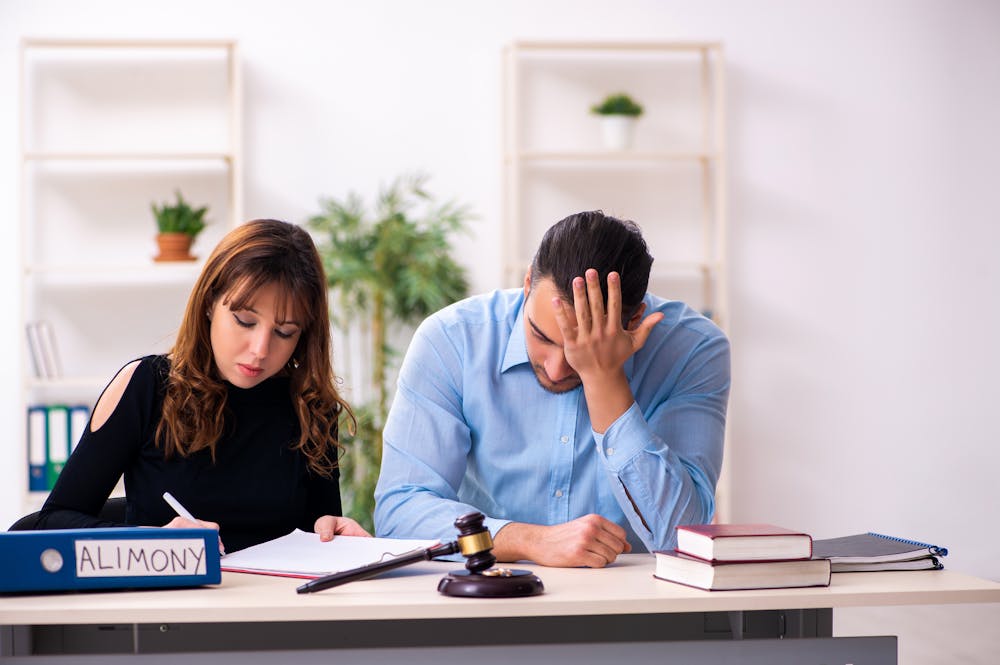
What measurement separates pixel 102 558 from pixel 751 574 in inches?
31.4

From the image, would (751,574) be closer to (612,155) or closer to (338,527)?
(338,527)

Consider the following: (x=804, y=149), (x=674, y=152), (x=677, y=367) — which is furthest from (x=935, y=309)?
(x=677, y=367)

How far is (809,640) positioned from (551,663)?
1.10 feet

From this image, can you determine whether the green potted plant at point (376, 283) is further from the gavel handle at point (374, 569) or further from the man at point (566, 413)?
the gavel handle at point (374, 569)

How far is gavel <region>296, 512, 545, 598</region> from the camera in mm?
1252

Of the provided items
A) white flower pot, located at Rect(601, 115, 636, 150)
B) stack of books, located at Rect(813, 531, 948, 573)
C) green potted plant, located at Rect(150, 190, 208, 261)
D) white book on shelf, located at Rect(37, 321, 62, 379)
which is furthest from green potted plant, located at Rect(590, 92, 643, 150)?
stack of books, located at Rect(813, 531, 948, 573)

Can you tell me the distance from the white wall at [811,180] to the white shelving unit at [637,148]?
0.35 feet

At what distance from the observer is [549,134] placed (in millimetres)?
4395

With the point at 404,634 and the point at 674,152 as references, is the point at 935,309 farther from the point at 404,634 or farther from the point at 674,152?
the point at 404,634

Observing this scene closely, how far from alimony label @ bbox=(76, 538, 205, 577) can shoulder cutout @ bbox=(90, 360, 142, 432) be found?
480mm

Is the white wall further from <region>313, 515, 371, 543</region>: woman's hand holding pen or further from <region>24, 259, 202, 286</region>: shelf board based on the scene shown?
<region>313, 515, 371, 543</region>: woman's hand holding pen

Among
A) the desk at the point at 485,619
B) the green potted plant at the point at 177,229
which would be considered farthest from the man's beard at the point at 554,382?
the green potted plant at the point at 177,229

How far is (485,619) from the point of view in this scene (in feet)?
5.23

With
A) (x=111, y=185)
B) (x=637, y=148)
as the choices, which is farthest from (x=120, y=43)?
(x=637, y=148)
